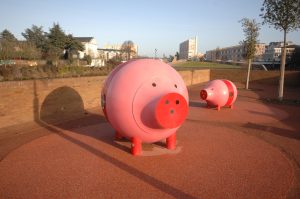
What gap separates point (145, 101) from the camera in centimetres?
636

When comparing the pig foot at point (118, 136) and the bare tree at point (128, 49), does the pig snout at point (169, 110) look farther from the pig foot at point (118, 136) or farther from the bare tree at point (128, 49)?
the bare tree at point (128, 49)

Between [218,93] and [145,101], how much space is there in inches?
293

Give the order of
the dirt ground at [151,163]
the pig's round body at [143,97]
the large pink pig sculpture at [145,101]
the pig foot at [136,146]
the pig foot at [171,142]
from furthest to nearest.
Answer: the pig foot at [171,142] → the pig foot at [136,146] → the pig's round body at [143,97] → the large pink pig sculpture at [145,101] → the dirt ground at [151,163]

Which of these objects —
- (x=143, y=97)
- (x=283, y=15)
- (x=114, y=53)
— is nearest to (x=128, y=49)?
(x=114, y=53)

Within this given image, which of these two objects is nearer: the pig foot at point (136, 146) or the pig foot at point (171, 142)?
the pig foot at point (136, 146)

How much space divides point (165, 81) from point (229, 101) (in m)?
7.67

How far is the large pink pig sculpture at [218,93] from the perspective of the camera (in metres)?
12.9

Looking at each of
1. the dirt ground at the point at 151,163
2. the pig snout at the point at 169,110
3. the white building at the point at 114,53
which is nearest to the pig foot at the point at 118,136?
the dirt ground at the point at 151,163

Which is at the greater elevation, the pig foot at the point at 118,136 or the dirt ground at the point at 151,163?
the pig foot at the point at 118,136

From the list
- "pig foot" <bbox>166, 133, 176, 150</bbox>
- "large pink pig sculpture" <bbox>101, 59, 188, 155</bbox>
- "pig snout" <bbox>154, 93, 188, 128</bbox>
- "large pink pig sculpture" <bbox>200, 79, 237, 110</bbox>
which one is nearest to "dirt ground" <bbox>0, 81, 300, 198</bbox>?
"pig foot" <bbox>166, 133, 176, 150</bbox>

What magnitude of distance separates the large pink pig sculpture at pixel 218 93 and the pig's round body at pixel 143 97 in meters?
6.15

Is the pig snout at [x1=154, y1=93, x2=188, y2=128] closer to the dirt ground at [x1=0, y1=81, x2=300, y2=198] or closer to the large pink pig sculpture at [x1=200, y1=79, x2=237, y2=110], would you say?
the dirt ground at [x1=0, y1=81, x2=300, y2=198]

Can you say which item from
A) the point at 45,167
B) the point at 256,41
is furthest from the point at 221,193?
the point at 256,41

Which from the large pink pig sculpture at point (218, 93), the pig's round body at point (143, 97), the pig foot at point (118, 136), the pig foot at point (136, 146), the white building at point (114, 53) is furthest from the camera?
the white building at point (114, 53)
